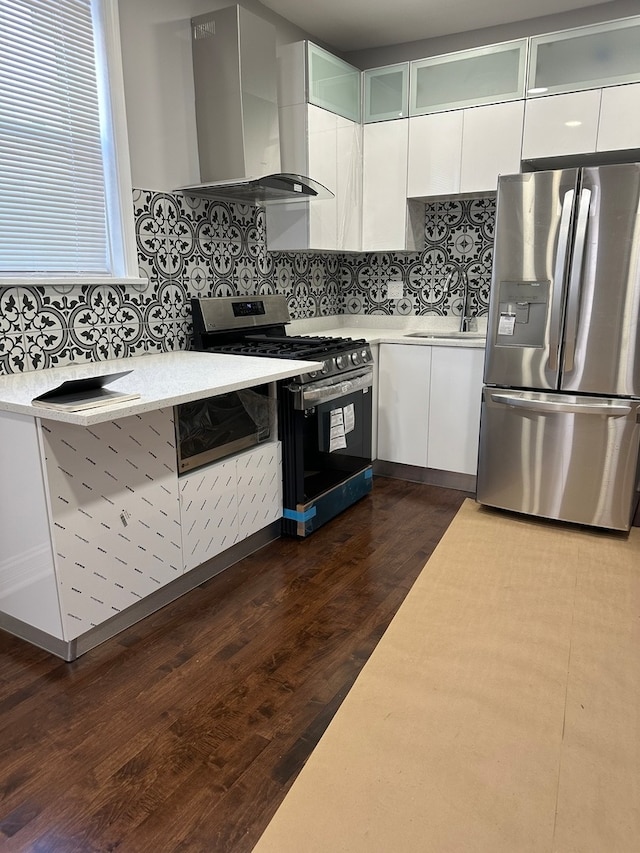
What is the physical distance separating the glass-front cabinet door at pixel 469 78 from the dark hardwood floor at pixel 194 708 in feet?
8.48

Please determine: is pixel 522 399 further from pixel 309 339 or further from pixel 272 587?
pixel 272 587

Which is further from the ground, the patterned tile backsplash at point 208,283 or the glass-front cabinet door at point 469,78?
the glass-front cabinet door at point 469,78

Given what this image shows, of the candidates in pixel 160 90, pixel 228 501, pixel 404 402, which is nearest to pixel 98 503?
pixel 228 501

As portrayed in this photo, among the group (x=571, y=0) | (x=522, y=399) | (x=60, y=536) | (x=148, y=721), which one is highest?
(x=571, y=0)

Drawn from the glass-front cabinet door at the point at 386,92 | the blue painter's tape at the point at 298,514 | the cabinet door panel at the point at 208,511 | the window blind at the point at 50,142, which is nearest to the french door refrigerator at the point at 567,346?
the blue painter's tape at the point at 298,514

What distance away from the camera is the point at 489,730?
5.49 ft

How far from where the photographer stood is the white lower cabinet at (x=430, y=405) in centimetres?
340

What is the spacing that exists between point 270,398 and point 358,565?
863mm

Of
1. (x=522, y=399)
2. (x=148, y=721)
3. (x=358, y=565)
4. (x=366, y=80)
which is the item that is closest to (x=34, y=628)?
(x=148, y=721)

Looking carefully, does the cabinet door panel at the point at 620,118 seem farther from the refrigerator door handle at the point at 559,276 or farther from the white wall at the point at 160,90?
the white wall at the point at 160,90

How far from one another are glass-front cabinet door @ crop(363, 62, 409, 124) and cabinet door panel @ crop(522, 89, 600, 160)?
30.2 inches

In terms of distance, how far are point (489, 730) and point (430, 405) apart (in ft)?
6.96

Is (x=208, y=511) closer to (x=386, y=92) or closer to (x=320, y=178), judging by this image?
(x=320, y=178)

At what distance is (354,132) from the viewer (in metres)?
3.61
